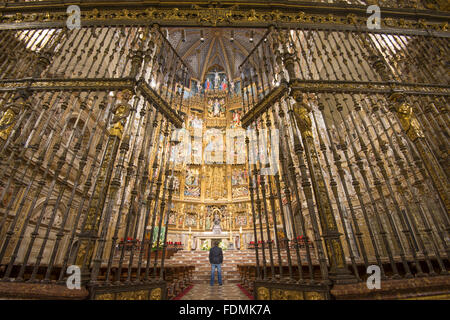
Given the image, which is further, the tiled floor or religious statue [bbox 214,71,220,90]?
religious statue [bbox 214,71,220,90]

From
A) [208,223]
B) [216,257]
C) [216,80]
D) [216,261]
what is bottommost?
[216,261]

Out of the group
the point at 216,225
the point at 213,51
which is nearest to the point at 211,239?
the point at 216,225

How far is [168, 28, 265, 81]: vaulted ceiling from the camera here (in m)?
22.8

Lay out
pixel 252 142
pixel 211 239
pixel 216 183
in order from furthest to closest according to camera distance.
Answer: pixel 216 183
pixel 211 239
pixel 252 142

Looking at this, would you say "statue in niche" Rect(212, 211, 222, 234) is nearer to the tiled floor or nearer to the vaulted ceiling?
the tiled floor

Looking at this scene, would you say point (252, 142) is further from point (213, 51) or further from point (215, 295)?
point (213, 51)

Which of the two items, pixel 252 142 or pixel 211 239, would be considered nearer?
pixel 252 142

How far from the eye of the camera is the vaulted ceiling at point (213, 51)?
74.9 ft

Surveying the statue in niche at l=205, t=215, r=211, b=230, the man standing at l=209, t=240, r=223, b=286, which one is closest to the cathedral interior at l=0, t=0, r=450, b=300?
the man standing at l=209, t=240, r=223, b=286

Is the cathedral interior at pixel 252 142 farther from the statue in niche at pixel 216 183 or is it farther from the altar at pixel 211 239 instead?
the statue in niche at pixel 216 183

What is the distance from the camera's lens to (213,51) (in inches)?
962
